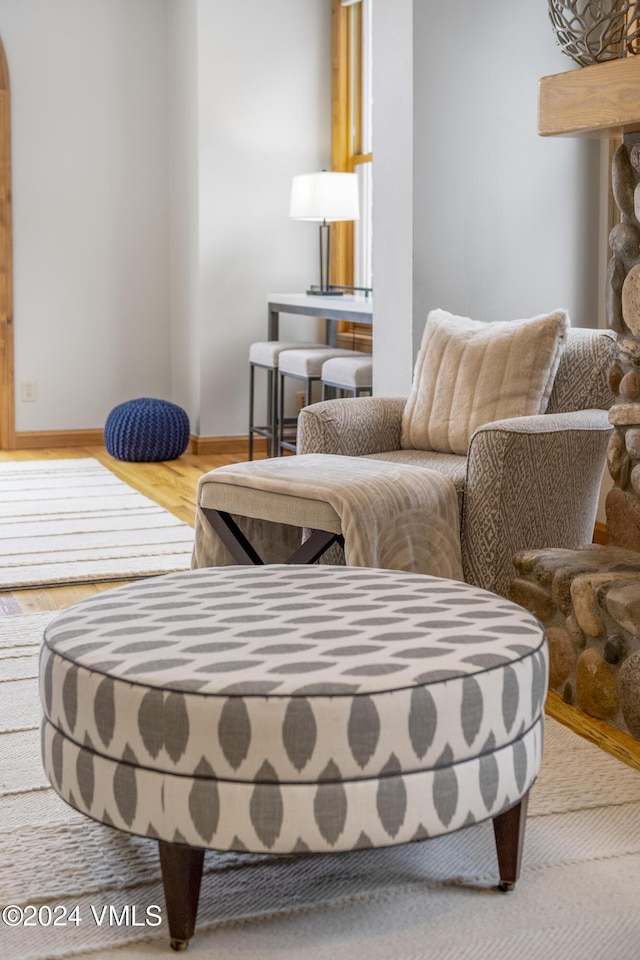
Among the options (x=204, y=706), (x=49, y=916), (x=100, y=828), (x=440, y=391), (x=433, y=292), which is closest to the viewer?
(x=204, y=706)

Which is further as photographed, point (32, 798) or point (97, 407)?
point (97, 407)

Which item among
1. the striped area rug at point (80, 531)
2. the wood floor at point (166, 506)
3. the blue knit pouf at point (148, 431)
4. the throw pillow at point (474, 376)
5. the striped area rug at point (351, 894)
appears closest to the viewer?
the striped area rug at point (351, 894)

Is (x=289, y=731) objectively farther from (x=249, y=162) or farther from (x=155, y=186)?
(x=155, y=186)

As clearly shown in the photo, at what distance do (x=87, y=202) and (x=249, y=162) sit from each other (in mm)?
919

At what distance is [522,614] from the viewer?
1.71 metres

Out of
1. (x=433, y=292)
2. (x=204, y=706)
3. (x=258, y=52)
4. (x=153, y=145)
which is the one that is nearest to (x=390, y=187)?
(x=433, y=292)

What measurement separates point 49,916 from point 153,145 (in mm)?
5234

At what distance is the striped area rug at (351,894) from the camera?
58.6 inches

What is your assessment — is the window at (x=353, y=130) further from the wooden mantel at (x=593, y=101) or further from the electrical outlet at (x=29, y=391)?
the wooden mantel at (x=593, y=101)

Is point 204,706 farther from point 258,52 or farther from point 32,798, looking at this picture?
point 258,52

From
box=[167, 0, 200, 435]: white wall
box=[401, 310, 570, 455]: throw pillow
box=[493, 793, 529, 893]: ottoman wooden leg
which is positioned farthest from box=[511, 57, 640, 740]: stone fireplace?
box=[167, 0, 200, 435]: white wall

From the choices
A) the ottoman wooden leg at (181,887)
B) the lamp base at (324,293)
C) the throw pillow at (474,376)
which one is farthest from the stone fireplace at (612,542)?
the lamp base at (324,293)

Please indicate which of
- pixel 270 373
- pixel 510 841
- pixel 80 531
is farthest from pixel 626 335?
pixel 270 373

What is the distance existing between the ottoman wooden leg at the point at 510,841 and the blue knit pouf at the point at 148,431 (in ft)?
14.0
